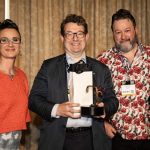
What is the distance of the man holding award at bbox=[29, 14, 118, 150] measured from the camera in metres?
1.96

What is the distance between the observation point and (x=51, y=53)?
3820 mm

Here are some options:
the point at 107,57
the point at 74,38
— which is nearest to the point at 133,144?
the point at 107,57

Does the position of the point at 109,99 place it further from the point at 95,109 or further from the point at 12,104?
the point at 12,104

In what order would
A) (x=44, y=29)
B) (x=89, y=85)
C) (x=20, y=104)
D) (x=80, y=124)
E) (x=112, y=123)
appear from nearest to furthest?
(x=89, y=85) < (x=80, y=124) < (x=20, y=104) < (x=112, y=123) < (x=44, y=29)

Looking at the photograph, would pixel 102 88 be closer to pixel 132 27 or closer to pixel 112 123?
pixel 112 123

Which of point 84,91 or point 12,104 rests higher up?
point 84,91

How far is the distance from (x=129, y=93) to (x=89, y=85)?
596 mm

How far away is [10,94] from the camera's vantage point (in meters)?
2.30

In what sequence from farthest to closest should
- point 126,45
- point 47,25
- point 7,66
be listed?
point 47,25, point 126,45, point 7,66

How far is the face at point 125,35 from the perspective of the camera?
253 cm

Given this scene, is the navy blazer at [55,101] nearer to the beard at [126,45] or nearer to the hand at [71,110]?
the hand at [71,110]

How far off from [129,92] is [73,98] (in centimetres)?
66

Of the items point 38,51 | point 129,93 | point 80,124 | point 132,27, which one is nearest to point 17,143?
point 80,124

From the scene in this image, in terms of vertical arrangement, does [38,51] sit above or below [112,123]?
above
